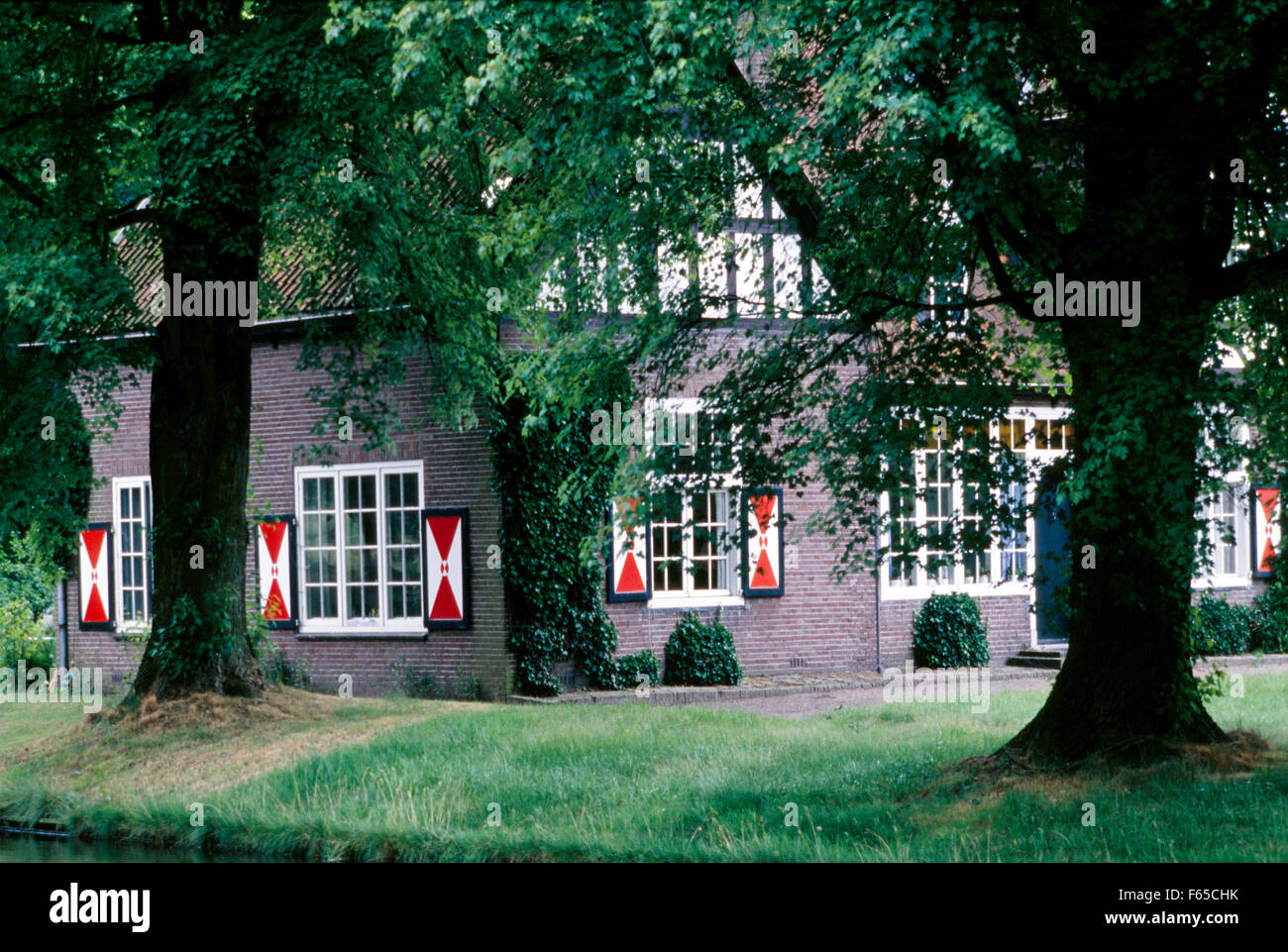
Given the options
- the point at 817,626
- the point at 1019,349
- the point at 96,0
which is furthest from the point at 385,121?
the point at 817,626

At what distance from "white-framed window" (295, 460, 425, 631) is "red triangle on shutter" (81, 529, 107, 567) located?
388 centimetres

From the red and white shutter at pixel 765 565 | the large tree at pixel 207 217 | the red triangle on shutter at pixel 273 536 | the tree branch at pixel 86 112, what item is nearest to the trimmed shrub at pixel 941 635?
the red and white shutter at pixel 765 565

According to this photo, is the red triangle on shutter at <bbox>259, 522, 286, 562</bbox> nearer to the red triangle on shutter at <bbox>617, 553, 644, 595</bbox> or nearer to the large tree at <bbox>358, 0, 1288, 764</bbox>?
the red triangle on shutter at <bbox>617, 553, 644, 595</bbox>

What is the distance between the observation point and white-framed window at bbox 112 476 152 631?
21312 mm

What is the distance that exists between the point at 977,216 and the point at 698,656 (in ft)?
30.2

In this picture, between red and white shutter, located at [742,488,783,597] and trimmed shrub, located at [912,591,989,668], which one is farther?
trimmed shrub, located at [912,591,989,668]

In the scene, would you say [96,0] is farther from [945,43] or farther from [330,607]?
[330,607]

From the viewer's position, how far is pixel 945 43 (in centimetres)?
874

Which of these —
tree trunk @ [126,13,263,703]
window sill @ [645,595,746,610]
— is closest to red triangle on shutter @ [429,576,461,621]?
window sill @ [645,595,746,610]

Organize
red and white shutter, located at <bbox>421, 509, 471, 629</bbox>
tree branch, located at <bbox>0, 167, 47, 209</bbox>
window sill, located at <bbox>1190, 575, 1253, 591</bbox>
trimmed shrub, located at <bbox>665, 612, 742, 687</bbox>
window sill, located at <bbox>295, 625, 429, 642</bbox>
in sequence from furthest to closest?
1. window sill, located at <bbox>1190, 575, 1253, 591</bbox>
2. window sill, located at <bbox>295, 625, 429, 642</bbox>
3. trimmed shrub, located at <bbox>665, 612, 742, 687</bbox>
4. red and white shutter, located at <bbox>421, 509, 471, 629</bbox>
5. tree branch, located at <bbox>0, 167, 47, 209</bbox>

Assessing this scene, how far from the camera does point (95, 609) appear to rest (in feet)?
72.1

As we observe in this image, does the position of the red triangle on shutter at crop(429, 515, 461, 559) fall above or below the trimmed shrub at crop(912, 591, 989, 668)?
above

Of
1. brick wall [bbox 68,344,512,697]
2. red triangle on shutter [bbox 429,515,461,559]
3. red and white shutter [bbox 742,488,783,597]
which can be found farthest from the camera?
red and white shutter [bbox 742,488,783,597]

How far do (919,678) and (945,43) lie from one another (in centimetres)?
1192
